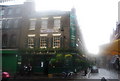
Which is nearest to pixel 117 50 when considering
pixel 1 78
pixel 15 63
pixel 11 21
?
pixel 1 78

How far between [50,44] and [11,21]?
9.13m

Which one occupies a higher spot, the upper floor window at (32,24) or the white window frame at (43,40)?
the upper floor window at (32,24)

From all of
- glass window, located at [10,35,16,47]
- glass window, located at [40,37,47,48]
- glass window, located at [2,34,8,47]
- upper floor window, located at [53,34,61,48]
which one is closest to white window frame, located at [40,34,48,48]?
glass window, located at [40,37,47,48]

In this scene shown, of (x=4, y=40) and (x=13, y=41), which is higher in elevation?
(x=4, y=40)

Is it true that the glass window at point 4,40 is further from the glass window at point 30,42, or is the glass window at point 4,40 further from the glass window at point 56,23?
the glass window at point 56,23

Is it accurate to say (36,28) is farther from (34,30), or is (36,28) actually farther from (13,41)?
(13,41)

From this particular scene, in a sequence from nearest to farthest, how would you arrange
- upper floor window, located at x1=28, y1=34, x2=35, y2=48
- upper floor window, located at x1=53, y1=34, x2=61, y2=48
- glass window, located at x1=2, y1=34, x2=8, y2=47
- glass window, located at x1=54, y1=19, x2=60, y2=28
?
upper floor window, located at x1=53, y1=34, x2=61, y2=48 < glass window, located at x1=54, y1=19, x2=60, y2=28 < upper floor window, located at x1=28, y1=34, x2=35, y2=48 < glass window, located at x1=2, y1=34, x2=8, y2=47

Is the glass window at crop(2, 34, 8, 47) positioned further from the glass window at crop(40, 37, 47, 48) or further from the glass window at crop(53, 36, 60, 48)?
the glass window at crop(53, 36, 60, 48)

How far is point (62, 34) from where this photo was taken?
34500 millimetres

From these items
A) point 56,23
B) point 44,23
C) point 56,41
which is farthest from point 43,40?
point 56,23

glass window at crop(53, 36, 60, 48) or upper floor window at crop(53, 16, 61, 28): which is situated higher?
upper floor window at crop(53, 16, 61, 28)

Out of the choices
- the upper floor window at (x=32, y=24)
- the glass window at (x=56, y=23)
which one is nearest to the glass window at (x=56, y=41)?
the glass window at (x=56, y=23)

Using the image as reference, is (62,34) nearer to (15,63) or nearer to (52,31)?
(52,31)

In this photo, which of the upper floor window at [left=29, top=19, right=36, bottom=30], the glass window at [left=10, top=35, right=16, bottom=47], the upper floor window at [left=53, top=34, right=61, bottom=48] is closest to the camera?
the upper floor window at [left=53, top=34, right=61, bottom=48]
